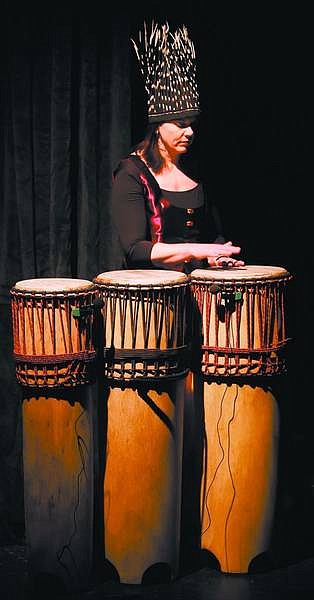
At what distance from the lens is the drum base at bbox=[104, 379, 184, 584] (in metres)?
3.96

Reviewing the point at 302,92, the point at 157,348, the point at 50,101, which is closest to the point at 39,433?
the point at 157,348

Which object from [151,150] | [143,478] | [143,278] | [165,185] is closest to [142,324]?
[143,278]

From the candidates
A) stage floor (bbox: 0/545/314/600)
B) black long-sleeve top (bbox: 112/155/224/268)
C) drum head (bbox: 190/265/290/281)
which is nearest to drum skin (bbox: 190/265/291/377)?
drum head (bbox: 190/265/290/281)

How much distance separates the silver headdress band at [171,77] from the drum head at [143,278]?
1.99 ft

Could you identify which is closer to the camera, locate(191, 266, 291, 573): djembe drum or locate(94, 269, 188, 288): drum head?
locate(94, 269, 188, 288): drum head

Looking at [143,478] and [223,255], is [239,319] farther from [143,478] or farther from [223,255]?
[143,478]

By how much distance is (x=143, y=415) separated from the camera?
13.0 ft

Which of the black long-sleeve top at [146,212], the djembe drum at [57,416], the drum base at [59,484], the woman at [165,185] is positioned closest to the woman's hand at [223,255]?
the woman at [165,185]

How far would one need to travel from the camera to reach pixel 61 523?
3.95 m

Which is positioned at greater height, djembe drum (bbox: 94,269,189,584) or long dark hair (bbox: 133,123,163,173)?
long dark hair (bbox: 133,123,163,173)

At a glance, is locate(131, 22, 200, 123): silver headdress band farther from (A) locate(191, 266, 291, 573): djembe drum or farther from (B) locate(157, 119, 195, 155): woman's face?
(A) locate(191, 266, 291, 573): djembe drum

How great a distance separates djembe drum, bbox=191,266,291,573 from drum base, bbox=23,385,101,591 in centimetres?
44

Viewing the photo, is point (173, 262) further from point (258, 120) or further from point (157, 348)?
point (258, 120)

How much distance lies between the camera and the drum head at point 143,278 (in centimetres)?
388
